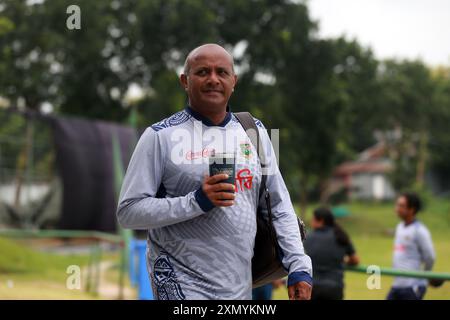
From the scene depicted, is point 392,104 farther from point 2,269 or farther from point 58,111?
point 2,269

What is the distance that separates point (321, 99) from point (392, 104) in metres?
13.9

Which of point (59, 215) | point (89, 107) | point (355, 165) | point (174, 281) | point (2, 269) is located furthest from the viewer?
point (355, 165)

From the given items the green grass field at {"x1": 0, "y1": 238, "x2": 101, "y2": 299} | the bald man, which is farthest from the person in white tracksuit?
the green grass field at {"x1": 0, "y1": 238, "x2": 101, "y2": 299}

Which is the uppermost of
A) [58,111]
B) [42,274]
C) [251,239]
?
[58,111]

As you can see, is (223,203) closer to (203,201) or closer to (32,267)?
(203,201)

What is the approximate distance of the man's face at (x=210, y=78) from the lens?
296cm

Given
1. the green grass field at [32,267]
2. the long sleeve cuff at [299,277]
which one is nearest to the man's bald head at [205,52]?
the long sleeve cuff at [299,277]

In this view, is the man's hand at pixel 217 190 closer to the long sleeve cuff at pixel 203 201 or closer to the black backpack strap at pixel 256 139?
the long sleeve cuff at pixel 203 201

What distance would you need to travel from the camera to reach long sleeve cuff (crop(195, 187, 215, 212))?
8.97 ft

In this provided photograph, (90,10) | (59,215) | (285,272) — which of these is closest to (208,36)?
(90,10)

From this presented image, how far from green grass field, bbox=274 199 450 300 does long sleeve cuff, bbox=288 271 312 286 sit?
8.16 ft

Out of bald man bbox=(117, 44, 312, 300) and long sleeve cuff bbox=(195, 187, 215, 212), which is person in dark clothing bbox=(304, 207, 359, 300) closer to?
bald man bbox=(117, 44, 312, 300)

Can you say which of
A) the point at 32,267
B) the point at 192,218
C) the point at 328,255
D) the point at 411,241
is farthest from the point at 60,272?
the point at 192,218

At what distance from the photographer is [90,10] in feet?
104
